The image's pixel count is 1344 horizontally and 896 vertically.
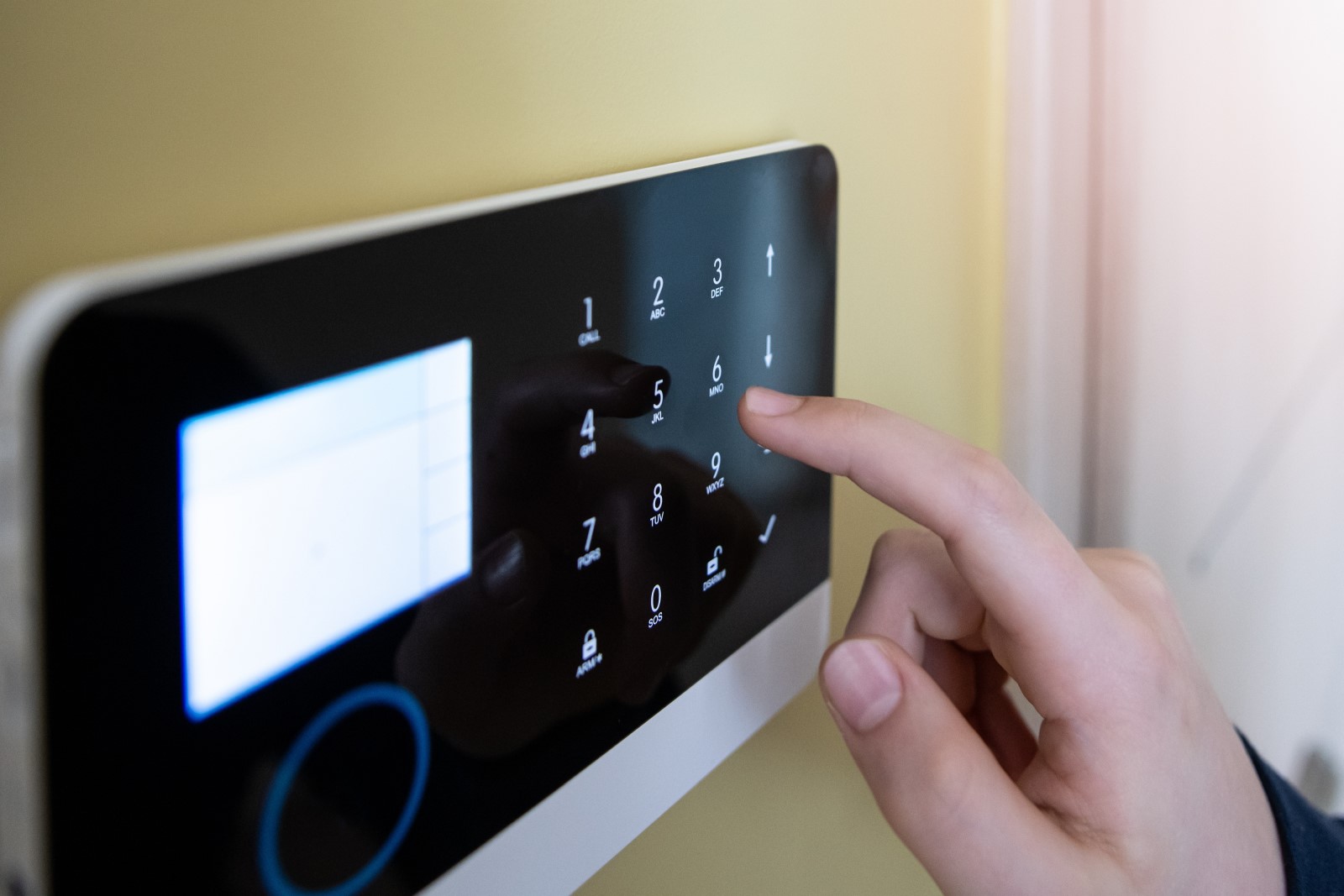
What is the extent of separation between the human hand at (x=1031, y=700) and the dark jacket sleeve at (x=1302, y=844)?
0.22ft

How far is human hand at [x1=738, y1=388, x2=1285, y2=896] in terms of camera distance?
0.34 metres

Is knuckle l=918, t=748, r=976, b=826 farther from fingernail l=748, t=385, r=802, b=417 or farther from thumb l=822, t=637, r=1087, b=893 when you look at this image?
fingernail l=748, t=385, r=802, b=417

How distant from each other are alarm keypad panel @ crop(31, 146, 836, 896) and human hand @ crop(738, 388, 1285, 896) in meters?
0.05

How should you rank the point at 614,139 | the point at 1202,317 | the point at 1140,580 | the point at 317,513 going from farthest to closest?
1. the point at 1202,317
2. the point at 1140,580
3. the point at 614,139
4. the point at 317,513

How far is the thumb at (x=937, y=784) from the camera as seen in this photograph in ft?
1.11

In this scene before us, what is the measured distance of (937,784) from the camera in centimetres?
34

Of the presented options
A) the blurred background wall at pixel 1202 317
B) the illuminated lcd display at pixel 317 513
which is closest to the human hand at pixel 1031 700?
the illuminated lcd display at pixel 317 513

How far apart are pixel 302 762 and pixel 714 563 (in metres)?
0.17

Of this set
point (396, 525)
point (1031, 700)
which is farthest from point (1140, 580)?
point (396, 525)

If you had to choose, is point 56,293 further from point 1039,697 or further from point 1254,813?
point 1254,813

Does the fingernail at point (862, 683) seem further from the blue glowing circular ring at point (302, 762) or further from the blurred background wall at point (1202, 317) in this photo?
the blurred background wall at point (1202, 317)

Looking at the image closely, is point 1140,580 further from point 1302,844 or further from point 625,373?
point 625,373

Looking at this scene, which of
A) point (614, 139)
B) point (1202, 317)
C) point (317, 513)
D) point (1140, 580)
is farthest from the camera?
point (1202, 317)

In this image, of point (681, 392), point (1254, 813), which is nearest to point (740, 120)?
point (681, 392)
